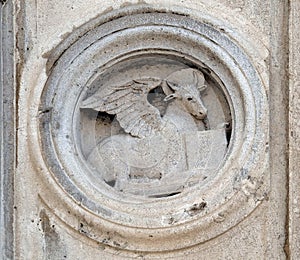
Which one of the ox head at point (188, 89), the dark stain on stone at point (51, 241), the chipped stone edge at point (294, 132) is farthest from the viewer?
the ox head at point (188, 89)

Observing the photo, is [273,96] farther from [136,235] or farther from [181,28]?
[136,235]

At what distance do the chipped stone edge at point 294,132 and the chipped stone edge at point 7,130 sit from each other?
1454 mm

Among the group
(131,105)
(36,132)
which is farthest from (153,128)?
(36,132)

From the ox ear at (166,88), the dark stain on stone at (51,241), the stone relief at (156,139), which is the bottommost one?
the dark stain on stone at (51,241)

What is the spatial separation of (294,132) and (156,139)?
0.74 metres

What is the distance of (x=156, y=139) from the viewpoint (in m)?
4.20

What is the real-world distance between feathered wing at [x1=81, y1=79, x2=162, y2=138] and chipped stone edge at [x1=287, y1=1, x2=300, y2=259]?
72 cm

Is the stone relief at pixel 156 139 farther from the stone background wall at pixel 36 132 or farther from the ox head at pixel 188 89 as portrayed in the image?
the stone background wall at pixel 36 132

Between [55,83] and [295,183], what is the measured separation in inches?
53.7

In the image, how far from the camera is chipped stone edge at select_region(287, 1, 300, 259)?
3941 millimetres

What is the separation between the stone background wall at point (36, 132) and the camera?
399 cm

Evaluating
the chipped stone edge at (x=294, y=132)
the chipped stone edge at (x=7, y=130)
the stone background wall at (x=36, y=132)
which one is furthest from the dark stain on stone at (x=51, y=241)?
the chipped stone edge at (x=294, y=132)

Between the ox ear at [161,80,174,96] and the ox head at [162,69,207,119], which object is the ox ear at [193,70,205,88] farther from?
the ox ear at [161,80,174,96]

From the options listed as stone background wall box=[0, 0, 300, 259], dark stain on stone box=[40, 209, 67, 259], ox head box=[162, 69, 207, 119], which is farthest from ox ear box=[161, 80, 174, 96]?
dark stain on stone box=[40, 209, 67, 259]
